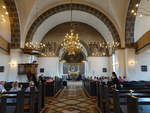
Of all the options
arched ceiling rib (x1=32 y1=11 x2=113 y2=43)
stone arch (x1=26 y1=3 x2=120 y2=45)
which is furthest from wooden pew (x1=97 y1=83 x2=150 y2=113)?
arched ceiling rib (x1=32 y1=11 x2=113 y2=43)

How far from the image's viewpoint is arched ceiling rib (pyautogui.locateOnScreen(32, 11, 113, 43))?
15573mm

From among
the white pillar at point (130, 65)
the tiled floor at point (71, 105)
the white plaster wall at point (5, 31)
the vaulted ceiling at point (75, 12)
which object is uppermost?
the vaulted ceiling at point (75, 12)

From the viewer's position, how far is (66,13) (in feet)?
51.6

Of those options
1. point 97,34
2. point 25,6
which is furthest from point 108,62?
point 25,6

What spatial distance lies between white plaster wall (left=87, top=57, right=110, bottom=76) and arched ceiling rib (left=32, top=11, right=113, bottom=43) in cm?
254

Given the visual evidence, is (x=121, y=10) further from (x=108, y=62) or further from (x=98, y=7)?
(x=108, y=62)

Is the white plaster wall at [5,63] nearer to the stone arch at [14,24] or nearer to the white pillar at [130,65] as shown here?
the stone arch at [14,24]

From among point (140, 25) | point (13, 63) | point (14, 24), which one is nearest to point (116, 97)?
point (13, 63)

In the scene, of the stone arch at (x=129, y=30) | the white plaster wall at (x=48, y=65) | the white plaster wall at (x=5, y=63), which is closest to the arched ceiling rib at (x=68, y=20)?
the white plaster wall at (x=48, y=65)

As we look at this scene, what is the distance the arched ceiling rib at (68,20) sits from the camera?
613 inches

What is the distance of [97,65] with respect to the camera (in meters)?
18.2

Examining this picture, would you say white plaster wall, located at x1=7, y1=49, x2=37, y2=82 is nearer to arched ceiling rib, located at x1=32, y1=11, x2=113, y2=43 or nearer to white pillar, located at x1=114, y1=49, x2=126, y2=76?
arched ceiling rib, located at x1=32, y1=11, x2=113, y2=43

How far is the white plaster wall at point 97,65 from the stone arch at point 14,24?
28.7 ft

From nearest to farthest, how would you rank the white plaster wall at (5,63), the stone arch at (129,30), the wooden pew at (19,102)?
the wooden pew at (19,102) → the stone arch at (129,30) → the white plaster wall at (5,63)
